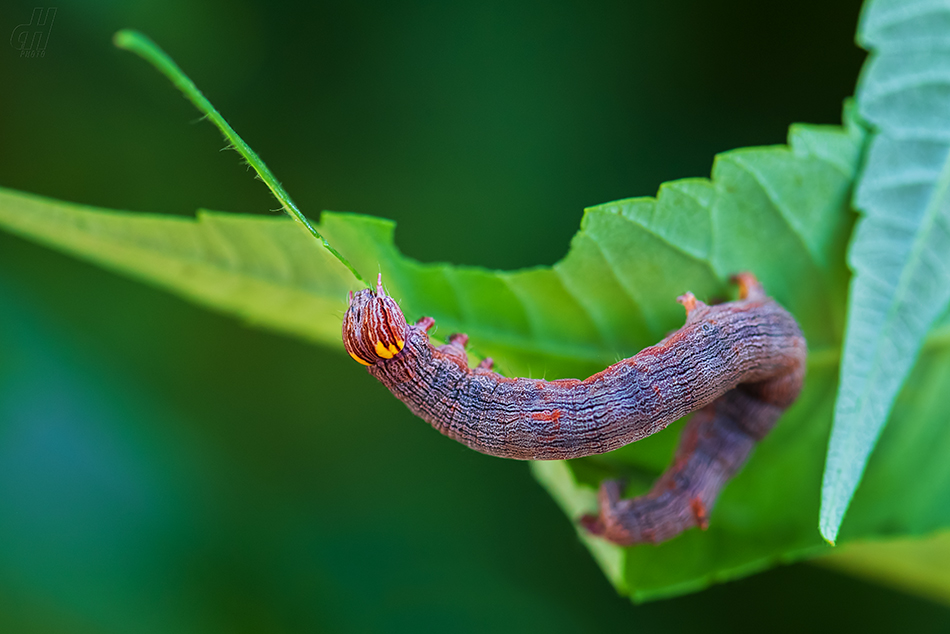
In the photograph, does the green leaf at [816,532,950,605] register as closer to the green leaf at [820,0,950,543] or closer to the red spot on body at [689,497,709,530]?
the red spot on body at [689,497,709,530]

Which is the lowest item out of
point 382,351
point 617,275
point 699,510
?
point 699,510

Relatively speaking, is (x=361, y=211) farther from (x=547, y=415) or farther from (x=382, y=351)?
(x=547, y=415)

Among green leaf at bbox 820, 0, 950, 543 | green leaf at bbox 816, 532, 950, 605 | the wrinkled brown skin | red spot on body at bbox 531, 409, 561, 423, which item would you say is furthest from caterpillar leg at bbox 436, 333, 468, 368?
green leaf at bbox 816, 532, 950, 605

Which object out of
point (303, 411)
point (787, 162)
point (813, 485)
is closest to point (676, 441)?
point (813, 485)

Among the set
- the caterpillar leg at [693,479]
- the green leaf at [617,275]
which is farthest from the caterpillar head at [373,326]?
the caterpillar leg at [693,479]

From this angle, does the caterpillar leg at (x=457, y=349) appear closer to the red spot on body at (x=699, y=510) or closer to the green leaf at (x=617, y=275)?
the green leaf at (x=617, y=275)

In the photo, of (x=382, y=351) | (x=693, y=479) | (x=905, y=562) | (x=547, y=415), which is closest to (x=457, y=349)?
(x=382, y=351)

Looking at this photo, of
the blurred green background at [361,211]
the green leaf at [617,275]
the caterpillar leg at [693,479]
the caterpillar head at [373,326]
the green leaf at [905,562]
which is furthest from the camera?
the blurred green background at [361,211]

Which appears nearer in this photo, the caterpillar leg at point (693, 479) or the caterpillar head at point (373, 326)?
the caterpillar head at point (373, 326)

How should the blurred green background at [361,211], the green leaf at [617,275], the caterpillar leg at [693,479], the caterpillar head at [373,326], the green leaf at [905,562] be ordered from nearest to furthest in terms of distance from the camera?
1. the caterpillar head at [373,326]
2. the green leaf at [617,275]
3. the caterpillar leg at [693,479]
4. the green leaf at [905,562]
5. the blurred green background at [361,211]
